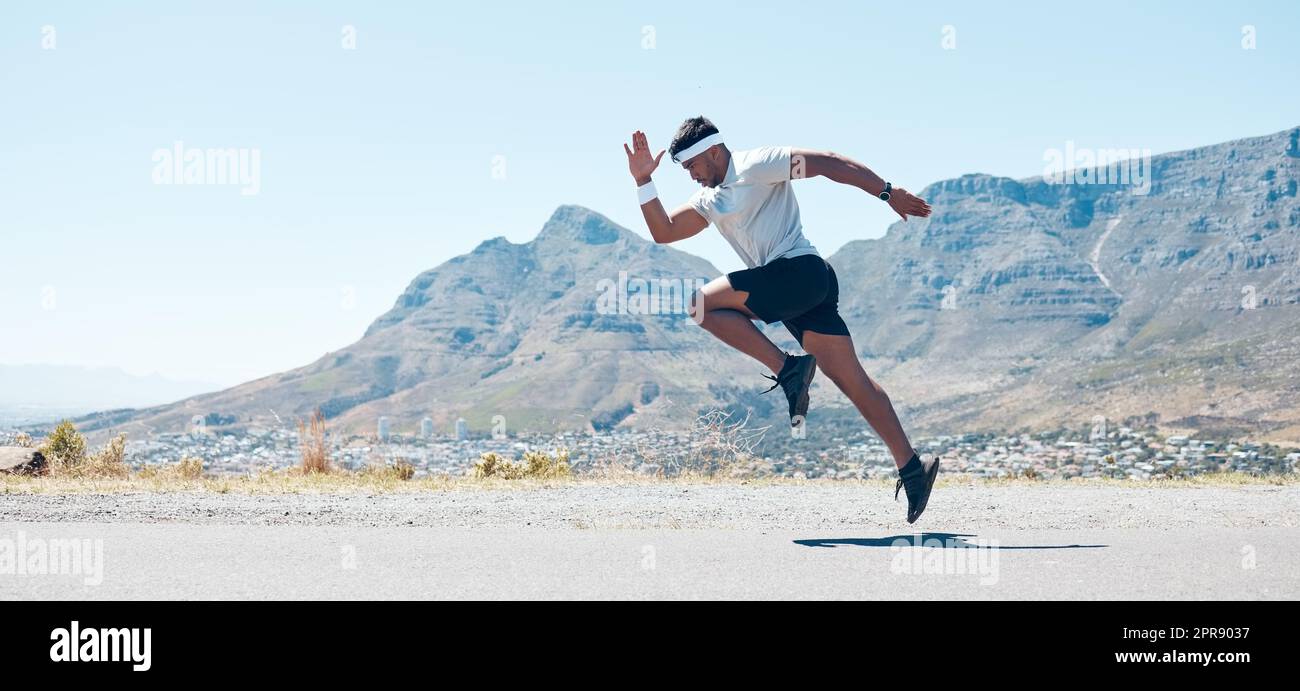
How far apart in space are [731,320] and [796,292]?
1.78 feet

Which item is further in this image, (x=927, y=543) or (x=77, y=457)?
(x=77, y=457)

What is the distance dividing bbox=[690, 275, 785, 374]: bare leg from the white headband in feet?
2.53

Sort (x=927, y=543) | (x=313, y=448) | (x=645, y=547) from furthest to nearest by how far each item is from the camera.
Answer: (x=313, y=448) → (x=927, y=543) → (x=645, y=547)

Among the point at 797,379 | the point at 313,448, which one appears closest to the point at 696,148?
the point at 797,379

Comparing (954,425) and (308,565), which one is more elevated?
(308,565)

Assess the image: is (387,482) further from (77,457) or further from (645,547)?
(645,547)

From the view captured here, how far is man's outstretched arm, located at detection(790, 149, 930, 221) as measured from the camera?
5898 mm

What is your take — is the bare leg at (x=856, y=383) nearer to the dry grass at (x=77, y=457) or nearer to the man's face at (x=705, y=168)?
the man's face at (x=705, y=168)

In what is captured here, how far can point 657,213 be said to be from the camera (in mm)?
6082
